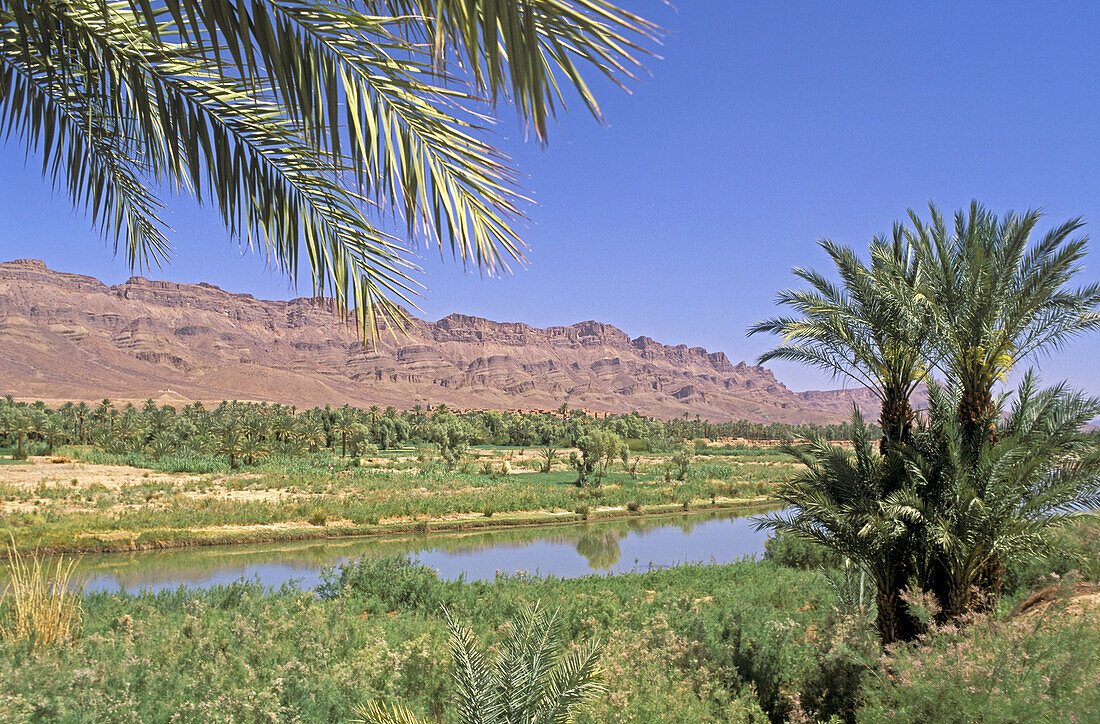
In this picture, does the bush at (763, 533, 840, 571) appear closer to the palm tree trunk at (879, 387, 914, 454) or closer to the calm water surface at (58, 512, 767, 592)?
the calm water surface at (58, 512, 767, 592)

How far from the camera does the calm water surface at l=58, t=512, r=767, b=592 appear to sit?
1761 cm

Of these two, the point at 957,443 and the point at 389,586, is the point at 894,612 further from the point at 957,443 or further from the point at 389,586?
the point at 389,586

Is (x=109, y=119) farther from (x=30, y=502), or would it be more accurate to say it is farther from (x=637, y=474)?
(x=637, y=474)

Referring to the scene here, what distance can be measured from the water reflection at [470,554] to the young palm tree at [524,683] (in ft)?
40.2

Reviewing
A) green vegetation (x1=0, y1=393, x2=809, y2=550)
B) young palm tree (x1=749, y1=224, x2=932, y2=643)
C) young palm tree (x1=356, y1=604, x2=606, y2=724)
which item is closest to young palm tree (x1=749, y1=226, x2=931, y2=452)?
young palm tree (x1=749, y1=224, x2=932, y2=643)

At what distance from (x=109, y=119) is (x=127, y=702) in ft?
12.7

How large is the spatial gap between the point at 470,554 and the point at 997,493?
56.5 ft

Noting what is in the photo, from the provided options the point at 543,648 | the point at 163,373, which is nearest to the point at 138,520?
the point at 543,648

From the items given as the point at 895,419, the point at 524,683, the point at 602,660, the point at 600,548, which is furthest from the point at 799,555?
the point at 524,683

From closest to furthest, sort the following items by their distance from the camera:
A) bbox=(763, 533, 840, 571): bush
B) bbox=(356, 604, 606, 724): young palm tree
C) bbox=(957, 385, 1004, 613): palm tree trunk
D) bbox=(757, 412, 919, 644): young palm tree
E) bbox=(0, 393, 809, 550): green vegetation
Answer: bbox=(356, 604, 606, 724): young palm tree < bbox=(957, 385, 1004, 613): palm tree trunk < bbox=(757, 412, 919, 644): young palm tree < bbox=(763, 533, 840, 571): bush < bbox=(0, 393, 809, 550): green vegetation

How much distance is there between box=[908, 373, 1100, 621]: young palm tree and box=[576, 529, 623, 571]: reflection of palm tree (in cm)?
1326

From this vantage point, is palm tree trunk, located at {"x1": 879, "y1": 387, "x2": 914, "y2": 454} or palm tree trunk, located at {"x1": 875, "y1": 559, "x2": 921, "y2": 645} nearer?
palm tree trunk, located at {"x1": 875, "y1": 559, "x2": 921, "y2": 645}

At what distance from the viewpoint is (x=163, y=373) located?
150000 millimetres

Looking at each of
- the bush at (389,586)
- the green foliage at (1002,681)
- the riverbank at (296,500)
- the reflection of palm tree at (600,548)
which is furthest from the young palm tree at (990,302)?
the riverbank at (296,500)
